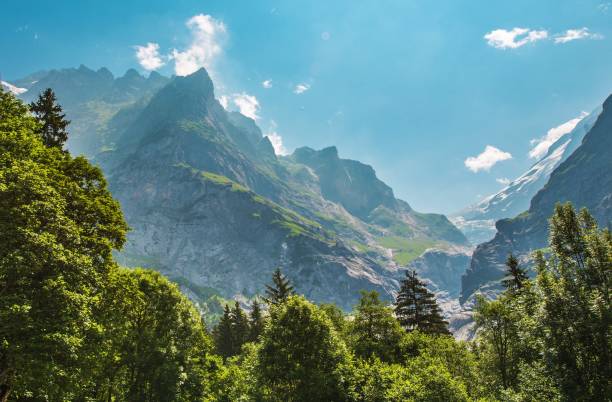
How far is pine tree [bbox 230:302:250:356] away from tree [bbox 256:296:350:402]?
49951 mm

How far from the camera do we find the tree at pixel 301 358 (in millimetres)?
28891

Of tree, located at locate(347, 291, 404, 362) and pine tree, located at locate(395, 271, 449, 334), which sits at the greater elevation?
pine tree, located at locate(395, 271, 449, 334)

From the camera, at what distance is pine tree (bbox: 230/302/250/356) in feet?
258

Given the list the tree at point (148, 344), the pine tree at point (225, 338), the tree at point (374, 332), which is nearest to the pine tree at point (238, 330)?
the pine tree at point (225, 338)

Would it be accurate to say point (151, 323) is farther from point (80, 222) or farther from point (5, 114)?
point (5, 114)

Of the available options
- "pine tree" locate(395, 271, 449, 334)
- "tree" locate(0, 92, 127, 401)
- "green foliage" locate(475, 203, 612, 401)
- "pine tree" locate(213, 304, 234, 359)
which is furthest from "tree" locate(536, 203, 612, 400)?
"pine tree" locate(213, 304, 234, 359)

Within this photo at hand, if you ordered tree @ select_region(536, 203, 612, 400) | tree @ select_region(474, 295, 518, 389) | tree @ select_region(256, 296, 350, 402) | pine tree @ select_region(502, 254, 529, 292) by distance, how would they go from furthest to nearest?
pine tree @ select_region(502, 254, 529, 292) < tree @ select_region(474, 295, 518, 389) < tree @ select_region(536, 203, 612, 400) < tree @ select_region(256, 296, 350, 402)

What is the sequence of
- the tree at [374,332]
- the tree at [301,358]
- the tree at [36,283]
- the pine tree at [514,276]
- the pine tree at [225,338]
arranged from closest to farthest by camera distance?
the tree at [36,283], the tree at [301,358], the tree at [374,332], the pine tree at [514,276], the pine tree at [225,338]

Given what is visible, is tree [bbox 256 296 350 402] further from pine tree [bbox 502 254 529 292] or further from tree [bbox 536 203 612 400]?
pine tree [bbox 502 254 529 292]

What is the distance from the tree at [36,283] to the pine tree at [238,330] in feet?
192

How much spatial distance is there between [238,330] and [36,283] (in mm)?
64862

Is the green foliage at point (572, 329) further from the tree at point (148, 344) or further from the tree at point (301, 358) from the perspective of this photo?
the tree at point (148, 344)

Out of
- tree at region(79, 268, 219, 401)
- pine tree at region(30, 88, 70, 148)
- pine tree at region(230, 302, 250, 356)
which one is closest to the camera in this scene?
tree at region(79, 268, 219, 401)

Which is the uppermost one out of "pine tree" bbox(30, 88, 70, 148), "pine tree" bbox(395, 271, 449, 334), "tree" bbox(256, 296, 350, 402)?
"pine tree" bbox(30, 88, 70, 148)
